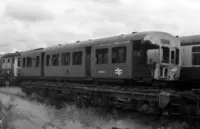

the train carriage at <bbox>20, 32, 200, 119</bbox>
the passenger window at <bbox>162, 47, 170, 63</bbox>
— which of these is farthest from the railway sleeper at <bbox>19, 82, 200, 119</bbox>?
the passenger window at <bbox>162, 47, 170, 63</bbox>

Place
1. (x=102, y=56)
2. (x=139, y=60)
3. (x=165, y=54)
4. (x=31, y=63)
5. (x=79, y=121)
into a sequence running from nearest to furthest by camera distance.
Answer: (x=79, y=121)
(x=139, y=60)
(x=165, y=54)
(x=102, y=56)
(x=31, y=63)

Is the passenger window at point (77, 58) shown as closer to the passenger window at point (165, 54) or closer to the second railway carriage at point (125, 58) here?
the second railway carriage at point (125, 58)

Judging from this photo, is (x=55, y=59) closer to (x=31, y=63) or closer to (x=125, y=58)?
(x=31, y=63)

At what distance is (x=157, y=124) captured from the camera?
9.55 m

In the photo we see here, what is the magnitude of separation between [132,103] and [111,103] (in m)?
Result: 1.18

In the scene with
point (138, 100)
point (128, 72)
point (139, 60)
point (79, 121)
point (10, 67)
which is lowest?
point (79, 121)

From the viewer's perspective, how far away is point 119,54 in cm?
1152

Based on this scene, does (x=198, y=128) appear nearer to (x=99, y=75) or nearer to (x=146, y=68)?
(x=146, y=68)

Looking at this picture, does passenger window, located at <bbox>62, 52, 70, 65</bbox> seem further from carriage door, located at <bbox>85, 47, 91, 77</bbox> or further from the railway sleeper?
carriage door, located at <bbox>85, 47, 91, 77</bbox>

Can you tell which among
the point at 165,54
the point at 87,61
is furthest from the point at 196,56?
the point at 87,61

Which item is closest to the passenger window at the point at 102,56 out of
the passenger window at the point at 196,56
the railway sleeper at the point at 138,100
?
the railway sleeper at the point at 138,100

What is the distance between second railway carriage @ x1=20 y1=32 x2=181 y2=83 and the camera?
10562mm

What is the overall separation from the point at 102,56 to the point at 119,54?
1114 mm

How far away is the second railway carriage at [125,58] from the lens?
34.7 feet
